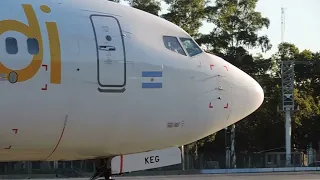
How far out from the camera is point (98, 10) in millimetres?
11930

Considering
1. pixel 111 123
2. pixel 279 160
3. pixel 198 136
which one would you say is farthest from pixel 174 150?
pixel 279 160

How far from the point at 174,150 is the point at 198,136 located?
0.58 metres

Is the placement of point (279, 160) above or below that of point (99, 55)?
below

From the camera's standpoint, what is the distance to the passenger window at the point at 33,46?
10.7m

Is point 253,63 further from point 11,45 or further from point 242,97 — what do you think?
point 11,45

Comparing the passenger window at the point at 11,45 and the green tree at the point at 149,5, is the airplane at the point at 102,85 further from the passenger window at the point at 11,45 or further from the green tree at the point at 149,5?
the green tree at the point at 149,5

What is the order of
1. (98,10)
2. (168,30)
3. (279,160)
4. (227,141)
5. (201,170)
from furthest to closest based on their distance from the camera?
1. (227,141)
2. (279,160)
3. (201,170)
4. (168,30)
5. (98,10)

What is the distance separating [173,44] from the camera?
41.3 feet

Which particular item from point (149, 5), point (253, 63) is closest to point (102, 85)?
point (149, 5)

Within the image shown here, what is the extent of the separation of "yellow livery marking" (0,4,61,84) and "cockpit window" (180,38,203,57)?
9.78ft

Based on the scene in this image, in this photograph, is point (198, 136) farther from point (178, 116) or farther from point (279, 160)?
point (279, 160)

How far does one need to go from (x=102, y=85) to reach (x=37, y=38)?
4.66ft

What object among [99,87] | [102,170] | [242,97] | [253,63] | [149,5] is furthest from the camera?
[253,63]

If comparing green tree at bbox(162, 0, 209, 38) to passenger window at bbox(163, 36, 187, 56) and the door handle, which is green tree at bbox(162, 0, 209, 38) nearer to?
passenger window at bbox(163, 36, 187, 56)
